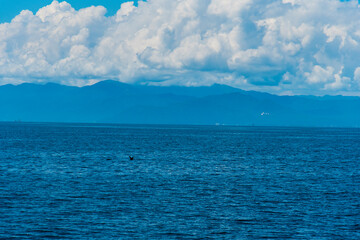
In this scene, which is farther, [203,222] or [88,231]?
[203,222]

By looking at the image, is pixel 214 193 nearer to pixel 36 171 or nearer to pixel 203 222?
pixel 203 222

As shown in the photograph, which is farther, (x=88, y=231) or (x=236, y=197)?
(x=236, y=197)

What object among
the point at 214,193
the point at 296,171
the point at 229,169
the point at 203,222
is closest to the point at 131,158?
the point at 229,169

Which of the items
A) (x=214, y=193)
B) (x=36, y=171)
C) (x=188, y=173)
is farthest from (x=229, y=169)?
(x=36, y=171)

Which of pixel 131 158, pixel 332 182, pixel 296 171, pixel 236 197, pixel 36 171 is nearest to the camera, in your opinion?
pixel 236 197

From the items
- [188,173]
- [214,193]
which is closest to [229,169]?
[188,173]

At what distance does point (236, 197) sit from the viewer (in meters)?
55.0

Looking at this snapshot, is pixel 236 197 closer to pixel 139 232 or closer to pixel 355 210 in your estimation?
pixel 355 210

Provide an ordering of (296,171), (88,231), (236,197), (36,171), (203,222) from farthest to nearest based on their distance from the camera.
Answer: (296,171) < (36,171) < (236,197) < (203,222) < (88,231)

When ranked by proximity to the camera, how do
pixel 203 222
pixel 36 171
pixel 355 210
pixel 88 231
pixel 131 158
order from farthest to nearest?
pixel 131 158 → pixel 36 171 → pixel 355 210 → pixel 203 222 → pixel 88 231

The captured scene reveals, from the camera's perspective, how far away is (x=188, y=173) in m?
75.1

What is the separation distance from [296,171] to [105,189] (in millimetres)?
36641

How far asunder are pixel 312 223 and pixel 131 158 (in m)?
56.4

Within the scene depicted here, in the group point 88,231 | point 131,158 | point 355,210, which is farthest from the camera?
point 131,158
